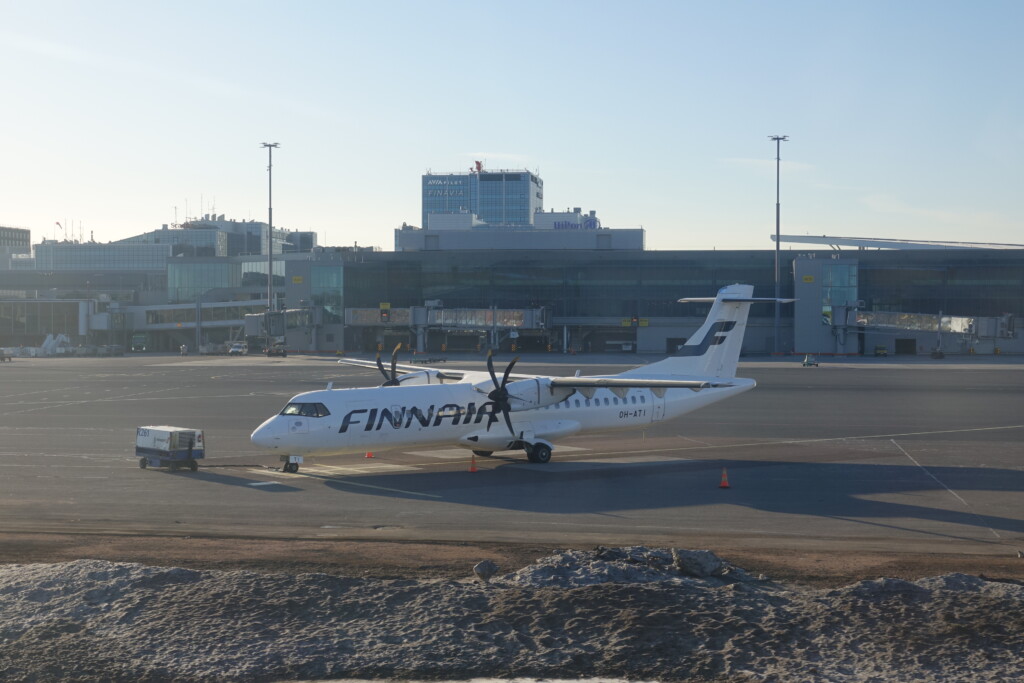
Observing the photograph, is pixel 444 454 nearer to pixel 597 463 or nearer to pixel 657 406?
pixel 597 463

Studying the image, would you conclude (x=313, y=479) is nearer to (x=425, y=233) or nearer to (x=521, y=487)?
(x=521, y=487)

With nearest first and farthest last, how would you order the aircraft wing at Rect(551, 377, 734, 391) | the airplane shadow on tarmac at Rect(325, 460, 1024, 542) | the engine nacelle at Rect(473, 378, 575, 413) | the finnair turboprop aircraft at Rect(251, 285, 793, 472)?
the airplane shadow on tarmac at Rect(325, 460, 1024, 542) < the finnair turboprop aircraft at Rect(251, 285, 793, 472) < the aircraft wing at Rect(551, 377, 734, 391) < the engine nacelle at Rect(473, 378, 575, 413)

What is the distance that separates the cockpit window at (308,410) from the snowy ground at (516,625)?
13.3 metres

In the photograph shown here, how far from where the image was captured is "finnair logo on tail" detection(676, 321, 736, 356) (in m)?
43.2

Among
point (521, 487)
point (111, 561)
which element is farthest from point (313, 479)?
point (111, 561)

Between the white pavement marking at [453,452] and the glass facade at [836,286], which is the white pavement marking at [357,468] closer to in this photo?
the white pavement marking at [453,452]

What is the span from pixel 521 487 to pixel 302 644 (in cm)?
1574

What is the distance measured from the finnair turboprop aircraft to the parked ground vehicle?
7.69 feet

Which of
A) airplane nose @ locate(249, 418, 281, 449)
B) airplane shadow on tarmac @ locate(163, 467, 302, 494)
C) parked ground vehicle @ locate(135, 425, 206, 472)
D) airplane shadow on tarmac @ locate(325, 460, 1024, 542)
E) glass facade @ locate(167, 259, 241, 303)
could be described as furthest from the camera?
glass facade @ locate(167, 259, 241, 303)

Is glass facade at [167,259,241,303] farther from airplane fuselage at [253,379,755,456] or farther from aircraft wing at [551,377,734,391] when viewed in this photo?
aircraft wing at [551,377,734,391]

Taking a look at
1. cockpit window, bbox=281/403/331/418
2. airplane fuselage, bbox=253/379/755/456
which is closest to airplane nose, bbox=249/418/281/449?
airplane fuselage, bbox=253/379/755/456

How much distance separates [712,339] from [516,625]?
2753 cm

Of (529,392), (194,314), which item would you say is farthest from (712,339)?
(194,314)

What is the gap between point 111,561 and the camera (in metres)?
21.7
